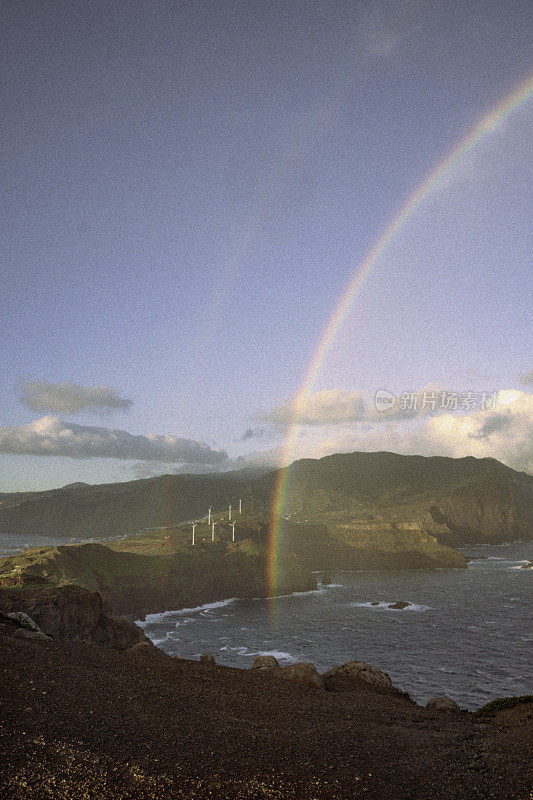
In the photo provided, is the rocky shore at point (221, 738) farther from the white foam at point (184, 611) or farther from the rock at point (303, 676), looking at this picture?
the white foam at point (184, 611)

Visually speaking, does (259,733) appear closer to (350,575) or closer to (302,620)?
(302,620)

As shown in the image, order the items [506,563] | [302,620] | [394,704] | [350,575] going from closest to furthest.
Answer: [394,704], [302,620], [350,575], [506,563]

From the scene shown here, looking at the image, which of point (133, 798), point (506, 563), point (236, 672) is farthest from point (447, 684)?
point (506, 563)

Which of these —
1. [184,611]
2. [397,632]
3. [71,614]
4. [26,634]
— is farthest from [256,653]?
[26,634]

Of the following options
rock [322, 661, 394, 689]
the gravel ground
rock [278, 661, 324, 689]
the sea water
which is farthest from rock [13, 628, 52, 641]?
the sea water

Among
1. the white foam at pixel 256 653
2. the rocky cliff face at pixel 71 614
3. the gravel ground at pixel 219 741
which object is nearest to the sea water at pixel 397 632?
the white foam at pixel 256 653

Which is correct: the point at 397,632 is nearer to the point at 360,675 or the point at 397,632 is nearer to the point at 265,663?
the point at 360,675
